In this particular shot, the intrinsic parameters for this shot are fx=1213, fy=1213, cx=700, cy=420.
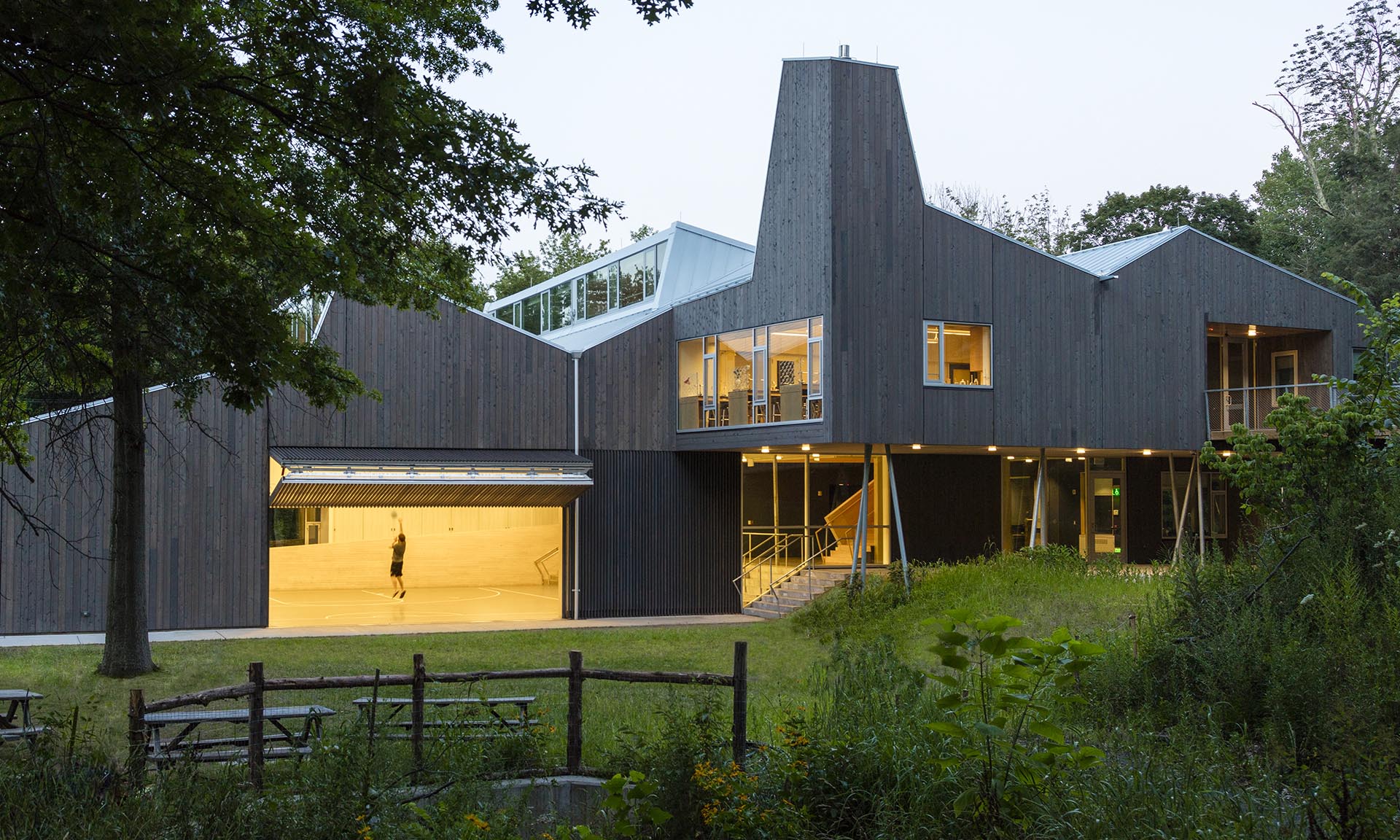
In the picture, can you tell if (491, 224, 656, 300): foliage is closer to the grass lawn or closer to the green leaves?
the grass lawn

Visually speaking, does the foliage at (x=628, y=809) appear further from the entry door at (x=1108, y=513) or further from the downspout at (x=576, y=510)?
the entry door at (x=1108, y=513)

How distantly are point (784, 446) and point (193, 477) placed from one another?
1033cm

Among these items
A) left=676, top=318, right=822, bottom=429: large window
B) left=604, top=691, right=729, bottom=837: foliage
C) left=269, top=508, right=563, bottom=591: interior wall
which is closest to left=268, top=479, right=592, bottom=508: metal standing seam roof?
left=676, top=318, right=822, bottom=429: large window

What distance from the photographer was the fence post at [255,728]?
306 inches

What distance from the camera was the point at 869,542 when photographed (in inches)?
1013

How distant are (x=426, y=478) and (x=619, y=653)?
5.85m

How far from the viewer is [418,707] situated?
874 centimetres

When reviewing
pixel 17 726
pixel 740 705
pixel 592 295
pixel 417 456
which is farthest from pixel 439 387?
pixel 740 705

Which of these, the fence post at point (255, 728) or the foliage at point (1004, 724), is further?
the fence post at point (255, 728)

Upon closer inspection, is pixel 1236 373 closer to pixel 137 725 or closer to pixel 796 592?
pixel 796 592

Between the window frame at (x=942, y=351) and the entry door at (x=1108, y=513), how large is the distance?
8701mm

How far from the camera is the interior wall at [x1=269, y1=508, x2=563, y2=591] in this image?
93.9ft

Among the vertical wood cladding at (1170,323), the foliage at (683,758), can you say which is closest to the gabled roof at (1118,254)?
the vertical wood cladding at (1170,323)

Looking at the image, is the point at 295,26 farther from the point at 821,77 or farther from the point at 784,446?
the point at 784,446
